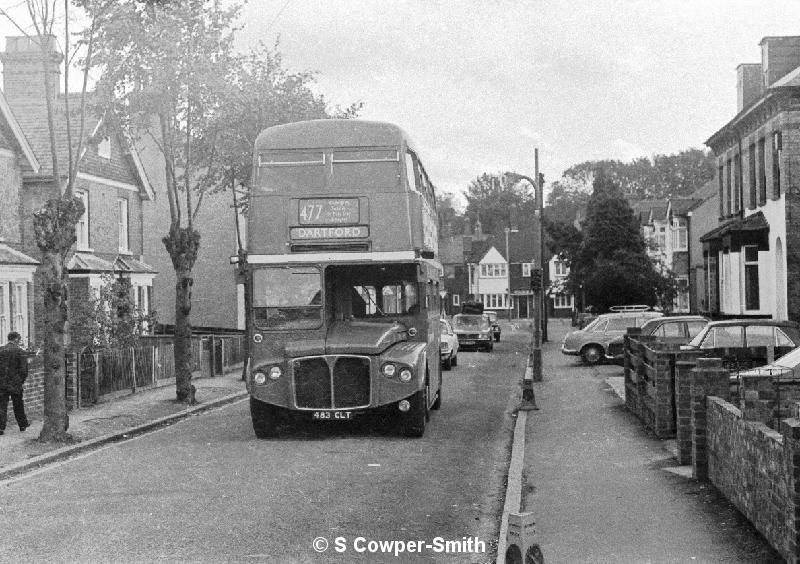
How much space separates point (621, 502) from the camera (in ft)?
35.0

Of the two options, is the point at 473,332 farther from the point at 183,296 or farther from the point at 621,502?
the point at 621,502

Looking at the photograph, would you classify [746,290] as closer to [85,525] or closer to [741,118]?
[741,118]

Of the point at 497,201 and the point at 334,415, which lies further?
the point at 497,201

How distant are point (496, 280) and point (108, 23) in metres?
96.5

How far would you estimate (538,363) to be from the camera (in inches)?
1131

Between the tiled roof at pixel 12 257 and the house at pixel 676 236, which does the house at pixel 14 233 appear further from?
the house at pixel 676 236

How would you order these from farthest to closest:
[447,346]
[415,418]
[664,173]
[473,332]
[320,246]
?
[664,173] → [473,332] → [447,346] → [320,246] → [415,418]

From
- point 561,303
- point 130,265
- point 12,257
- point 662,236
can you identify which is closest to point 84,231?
point 130,265

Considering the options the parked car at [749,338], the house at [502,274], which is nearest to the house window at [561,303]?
the house at [502,274]

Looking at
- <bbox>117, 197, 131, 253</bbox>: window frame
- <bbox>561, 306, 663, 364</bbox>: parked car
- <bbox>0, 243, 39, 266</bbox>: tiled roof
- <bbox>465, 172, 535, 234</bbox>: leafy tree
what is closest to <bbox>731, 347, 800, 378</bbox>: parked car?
<bbox>0, 243, 39, 266</bbox>: tiled roof

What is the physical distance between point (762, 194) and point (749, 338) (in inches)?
594

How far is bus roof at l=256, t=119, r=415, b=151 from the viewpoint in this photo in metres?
16.9

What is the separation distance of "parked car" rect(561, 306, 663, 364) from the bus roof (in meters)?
19.8

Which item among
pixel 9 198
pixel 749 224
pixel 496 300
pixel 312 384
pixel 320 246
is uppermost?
pixel 9 198
